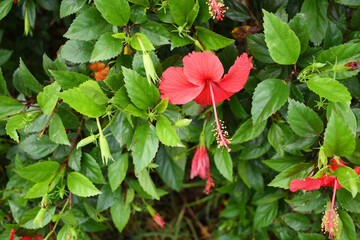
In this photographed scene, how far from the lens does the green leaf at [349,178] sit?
667 millimetres

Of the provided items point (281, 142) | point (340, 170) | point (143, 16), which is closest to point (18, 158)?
point (143, 16)

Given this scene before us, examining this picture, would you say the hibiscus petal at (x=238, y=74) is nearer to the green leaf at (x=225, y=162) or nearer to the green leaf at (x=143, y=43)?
the green leaf at (x=143, y=43)

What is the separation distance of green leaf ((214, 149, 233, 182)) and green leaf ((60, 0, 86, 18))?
610mm

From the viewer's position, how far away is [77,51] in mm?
828

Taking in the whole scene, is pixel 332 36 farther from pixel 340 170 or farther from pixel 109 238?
pixel 109 238

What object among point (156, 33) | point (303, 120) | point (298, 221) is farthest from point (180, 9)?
point (298, 221)

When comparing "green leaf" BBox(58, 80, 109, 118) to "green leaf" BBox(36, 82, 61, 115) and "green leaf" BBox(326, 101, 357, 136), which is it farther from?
"green leaf" BBox(326, 101, 357, 136)

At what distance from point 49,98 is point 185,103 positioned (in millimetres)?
373

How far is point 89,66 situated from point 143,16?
29cm

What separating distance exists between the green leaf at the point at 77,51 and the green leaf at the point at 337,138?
2.16ft

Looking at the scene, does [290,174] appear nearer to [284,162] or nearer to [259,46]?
[284,162]

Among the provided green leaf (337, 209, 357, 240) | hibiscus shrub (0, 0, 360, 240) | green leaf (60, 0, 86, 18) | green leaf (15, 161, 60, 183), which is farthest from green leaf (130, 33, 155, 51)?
green leaf (337, 209, 357, 240)

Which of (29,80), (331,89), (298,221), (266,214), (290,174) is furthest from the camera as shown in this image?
(266,214)

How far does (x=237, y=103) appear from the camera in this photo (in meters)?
0.88
